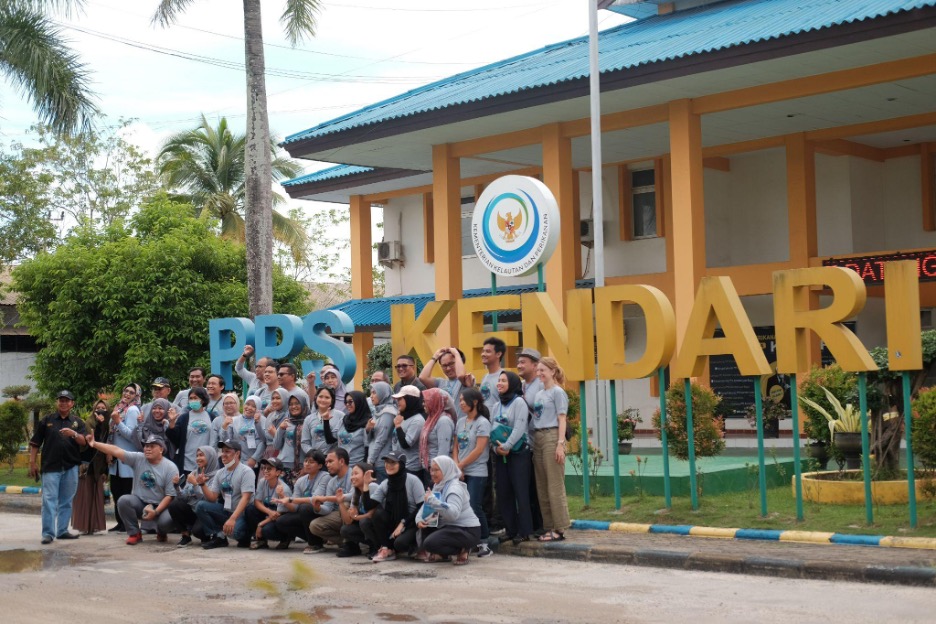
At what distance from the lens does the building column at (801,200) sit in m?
22.7

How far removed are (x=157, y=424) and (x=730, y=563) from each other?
7493mm

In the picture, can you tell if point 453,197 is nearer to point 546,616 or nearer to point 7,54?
point 7,54

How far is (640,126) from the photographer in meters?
21.8

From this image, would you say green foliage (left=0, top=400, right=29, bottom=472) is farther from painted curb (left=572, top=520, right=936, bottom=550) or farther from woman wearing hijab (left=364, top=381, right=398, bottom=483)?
painted curb (left=572, top=520, right=936, bottom=550)

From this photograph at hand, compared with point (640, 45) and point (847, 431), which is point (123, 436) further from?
point (640, 45)

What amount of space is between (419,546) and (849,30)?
995 cm

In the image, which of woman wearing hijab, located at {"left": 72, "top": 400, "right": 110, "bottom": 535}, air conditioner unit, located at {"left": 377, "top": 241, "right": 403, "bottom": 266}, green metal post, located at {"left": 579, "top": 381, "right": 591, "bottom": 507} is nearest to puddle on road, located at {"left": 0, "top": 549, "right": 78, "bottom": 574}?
Answer: woman wearing hijab, located at {"left": 72, "top": 400, "right": 110, "bottom": 535}

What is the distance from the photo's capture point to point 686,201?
67.3 feet

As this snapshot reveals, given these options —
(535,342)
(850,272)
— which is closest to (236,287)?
(535,342)

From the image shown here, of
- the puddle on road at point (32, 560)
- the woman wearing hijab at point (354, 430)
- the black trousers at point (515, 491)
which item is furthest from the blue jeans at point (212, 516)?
the black trousers at point (515, 491)

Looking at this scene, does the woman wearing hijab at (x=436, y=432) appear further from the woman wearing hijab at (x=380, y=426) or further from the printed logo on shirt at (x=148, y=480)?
the printed logo on shirt at (x=148, y=480)

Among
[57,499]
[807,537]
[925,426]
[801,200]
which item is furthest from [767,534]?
[801,200]

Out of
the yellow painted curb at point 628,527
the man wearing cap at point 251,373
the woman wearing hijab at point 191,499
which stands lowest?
the yellow painted curb at point 628,527

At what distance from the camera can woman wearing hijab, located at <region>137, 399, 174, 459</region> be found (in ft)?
47.7
